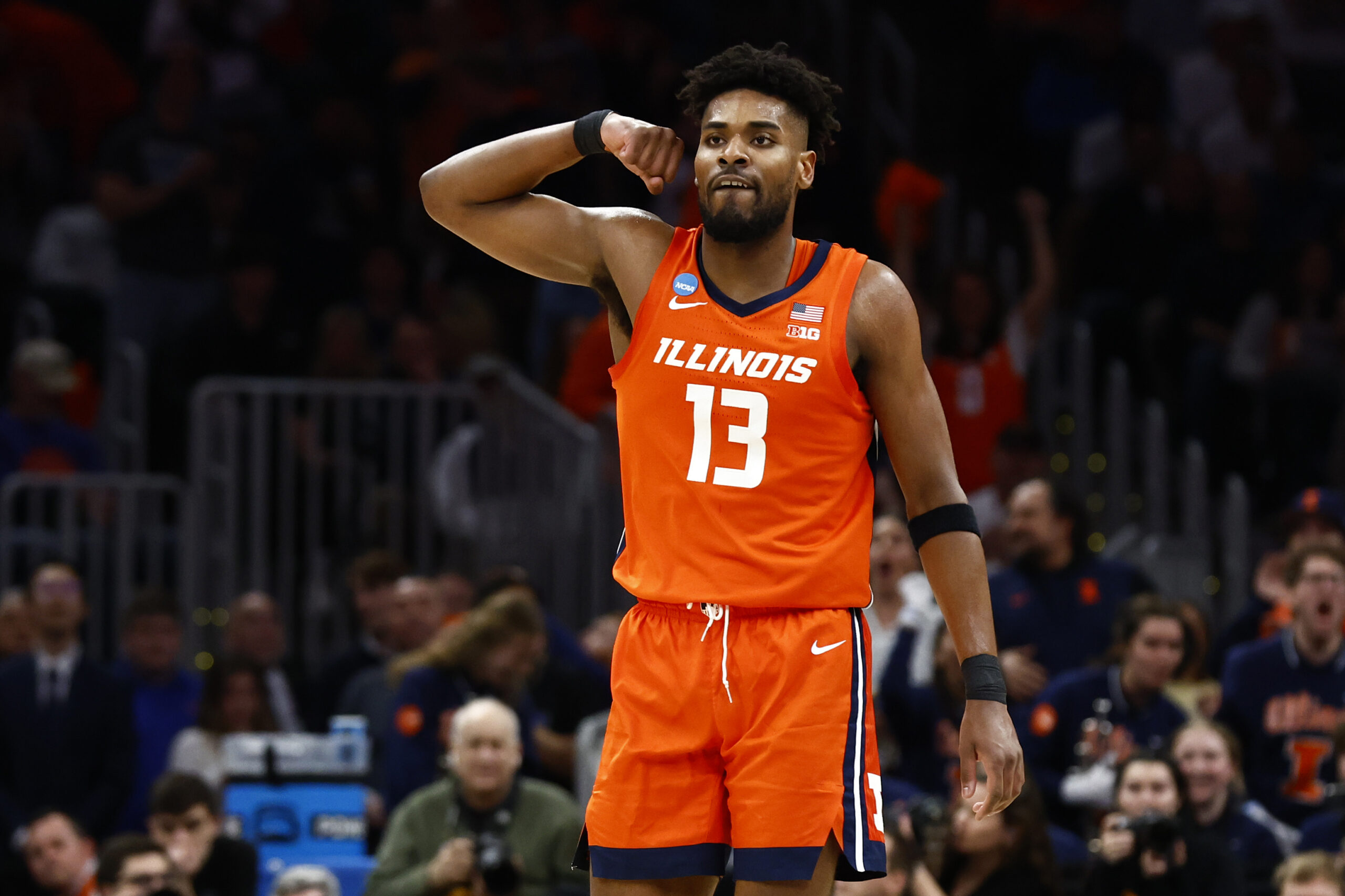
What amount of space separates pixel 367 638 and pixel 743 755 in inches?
240

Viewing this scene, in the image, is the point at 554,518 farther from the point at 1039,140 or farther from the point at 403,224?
the point at 1039,140

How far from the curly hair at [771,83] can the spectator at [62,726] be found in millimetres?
5900

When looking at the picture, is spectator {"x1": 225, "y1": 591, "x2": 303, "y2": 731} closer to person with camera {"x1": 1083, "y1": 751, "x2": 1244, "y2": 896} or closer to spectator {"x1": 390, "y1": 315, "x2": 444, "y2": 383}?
spectator {"x1": 390, "y1": 315, "x2": 444, "y2": 383}

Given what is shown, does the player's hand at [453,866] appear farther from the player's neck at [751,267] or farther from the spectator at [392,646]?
the player's neck at [751,267]

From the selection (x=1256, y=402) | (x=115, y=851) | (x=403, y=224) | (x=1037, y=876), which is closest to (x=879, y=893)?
(x=1037, y=876)

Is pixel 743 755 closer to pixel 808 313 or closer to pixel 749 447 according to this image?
pixel 749 447

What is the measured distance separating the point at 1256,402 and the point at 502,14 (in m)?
5.73

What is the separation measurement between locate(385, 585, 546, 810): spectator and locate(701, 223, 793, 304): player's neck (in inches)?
182

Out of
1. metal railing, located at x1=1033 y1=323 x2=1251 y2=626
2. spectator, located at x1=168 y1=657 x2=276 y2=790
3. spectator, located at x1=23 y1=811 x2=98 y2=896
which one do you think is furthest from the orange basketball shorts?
metal railing, located at x1=1033 y1=323 x2=1251 y2=626

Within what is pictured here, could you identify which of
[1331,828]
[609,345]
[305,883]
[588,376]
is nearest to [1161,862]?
[1331,828]

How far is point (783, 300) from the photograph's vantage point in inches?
166

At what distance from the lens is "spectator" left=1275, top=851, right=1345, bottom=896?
677cm

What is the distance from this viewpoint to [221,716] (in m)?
9.25

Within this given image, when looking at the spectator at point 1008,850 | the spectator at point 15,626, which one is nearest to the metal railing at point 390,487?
the spectator at point 15,626
